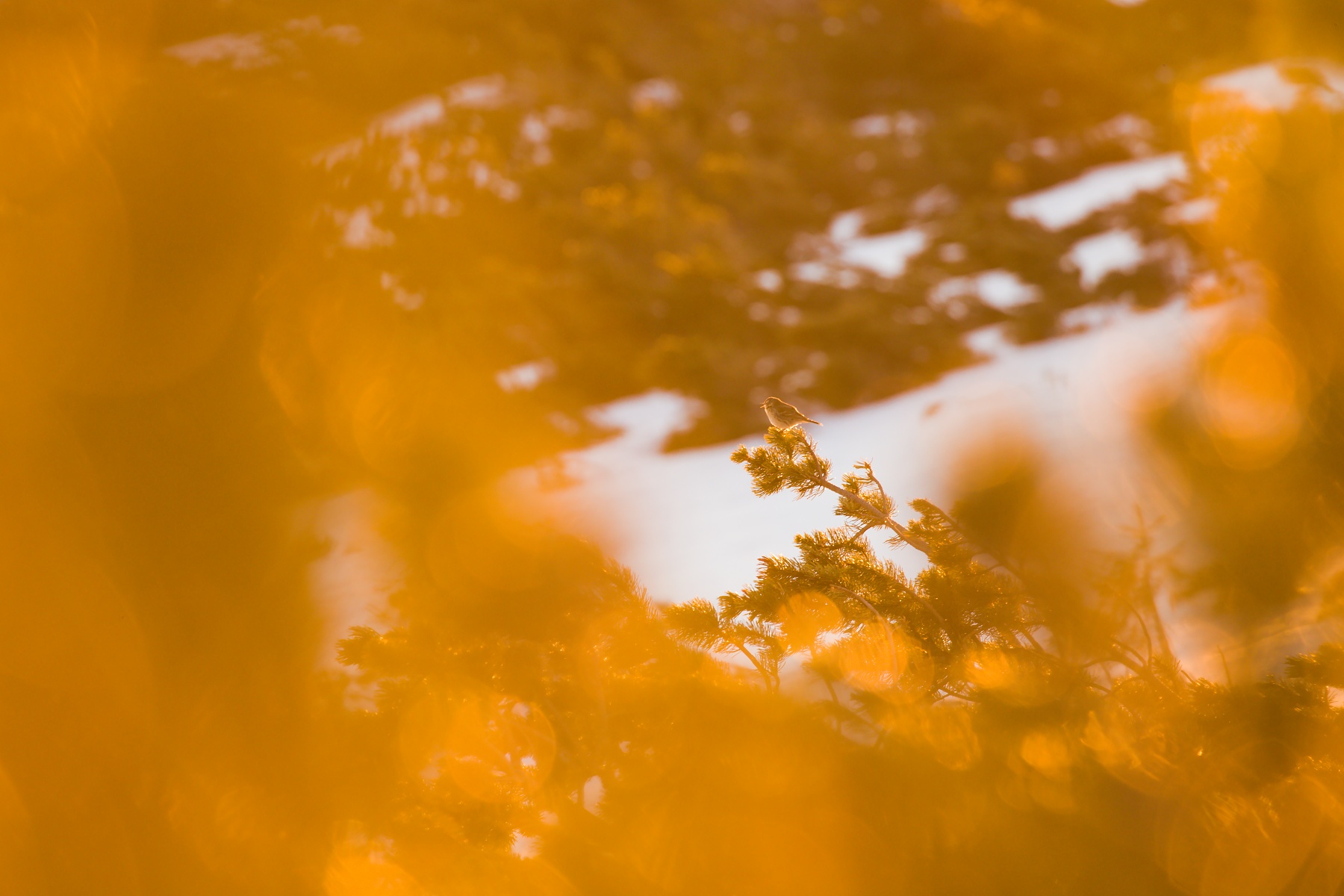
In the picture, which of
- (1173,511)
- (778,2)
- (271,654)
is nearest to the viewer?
(1173,511)

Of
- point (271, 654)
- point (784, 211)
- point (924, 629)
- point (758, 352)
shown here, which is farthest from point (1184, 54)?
point (271, 654)

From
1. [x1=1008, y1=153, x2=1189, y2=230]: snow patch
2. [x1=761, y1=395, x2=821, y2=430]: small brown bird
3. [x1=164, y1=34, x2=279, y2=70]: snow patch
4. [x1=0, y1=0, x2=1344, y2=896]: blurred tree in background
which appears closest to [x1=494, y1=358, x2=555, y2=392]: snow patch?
[x1=0, y1=0, x2=1344, y2=896]: blurred tree in background

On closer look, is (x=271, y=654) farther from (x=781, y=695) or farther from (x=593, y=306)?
(x=593, y=306)

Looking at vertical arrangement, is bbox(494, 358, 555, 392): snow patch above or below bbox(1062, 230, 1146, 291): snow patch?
below

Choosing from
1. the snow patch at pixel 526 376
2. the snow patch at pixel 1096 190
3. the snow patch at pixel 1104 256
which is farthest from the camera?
the snow patch at pixel 1096 190

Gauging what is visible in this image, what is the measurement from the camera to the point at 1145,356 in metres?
3.30

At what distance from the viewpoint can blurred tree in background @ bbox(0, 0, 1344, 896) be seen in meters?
1.36

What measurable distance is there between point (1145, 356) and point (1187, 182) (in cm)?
288

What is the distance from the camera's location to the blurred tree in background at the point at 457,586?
1355mm

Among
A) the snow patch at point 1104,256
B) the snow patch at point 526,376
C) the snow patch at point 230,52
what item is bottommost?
the snow patch at point 526,376

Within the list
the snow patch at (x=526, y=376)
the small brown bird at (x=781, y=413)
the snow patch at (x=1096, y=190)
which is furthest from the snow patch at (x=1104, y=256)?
the small brown bird at (x=781, y=413)

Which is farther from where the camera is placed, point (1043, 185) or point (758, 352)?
point (1043, 185)

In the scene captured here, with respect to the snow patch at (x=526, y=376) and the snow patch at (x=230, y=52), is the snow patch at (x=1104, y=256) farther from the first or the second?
the snow patch at (x=230, y=52)

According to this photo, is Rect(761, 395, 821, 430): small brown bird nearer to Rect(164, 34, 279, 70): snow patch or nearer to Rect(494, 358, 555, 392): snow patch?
Rect(164, 34, 279, 70): snow patch
